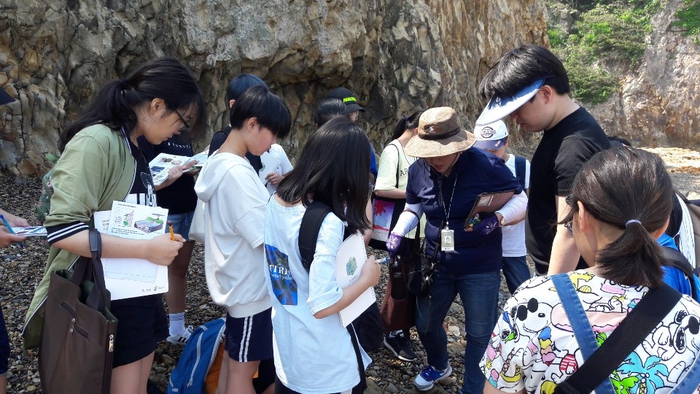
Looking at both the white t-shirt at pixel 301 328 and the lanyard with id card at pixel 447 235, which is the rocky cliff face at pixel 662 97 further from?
the white t-shirt at pixel 301 328

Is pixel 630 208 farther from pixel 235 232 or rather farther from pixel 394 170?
pixel 394 170

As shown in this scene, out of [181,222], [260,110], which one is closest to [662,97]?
[181,222]

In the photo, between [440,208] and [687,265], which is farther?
[440,208]

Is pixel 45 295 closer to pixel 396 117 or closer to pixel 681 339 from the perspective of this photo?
pixel 681 339

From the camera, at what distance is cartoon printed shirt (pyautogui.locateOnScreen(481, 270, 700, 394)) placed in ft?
4.26

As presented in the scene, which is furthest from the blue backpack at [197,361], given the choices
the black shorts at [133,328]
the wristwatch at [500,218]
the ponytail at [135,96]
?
the wristwatch at [500,218]

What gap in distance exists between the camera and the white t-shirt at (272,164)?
3656 millimetres

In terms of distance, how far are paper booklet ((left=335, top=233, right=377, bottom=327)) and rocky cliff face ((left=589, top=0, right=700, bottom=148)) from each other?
2367cm

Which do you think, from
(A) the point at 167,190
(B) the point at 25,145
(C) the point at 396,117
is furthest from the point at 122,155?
(C) the point at 396,117

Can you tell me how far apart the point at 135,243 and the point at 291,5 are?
720 cm

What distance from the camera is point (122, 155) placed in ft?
6.91

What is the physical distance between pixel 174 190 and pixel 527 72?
2334 millimetres

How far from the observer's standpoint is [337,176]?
6.88 ft

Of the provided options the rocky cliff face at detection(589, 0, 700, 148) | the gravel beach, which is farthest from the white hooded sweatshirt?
the rocky cliff face at detection(589, 0, 700, 148)
